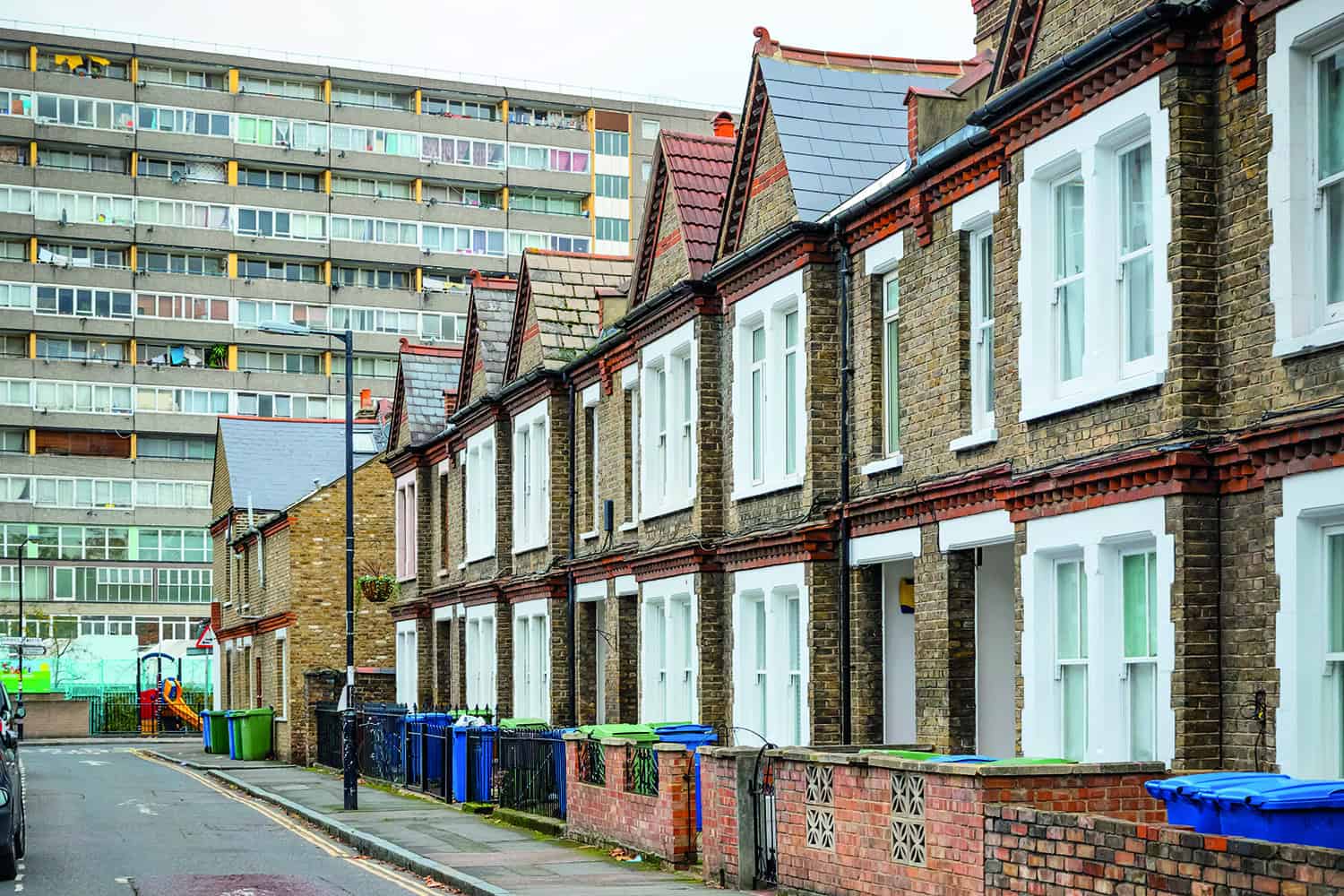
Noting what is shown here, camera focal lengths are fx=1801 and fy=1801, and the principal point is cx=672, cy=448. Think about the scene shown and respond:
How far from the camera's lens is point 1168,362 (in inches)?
531

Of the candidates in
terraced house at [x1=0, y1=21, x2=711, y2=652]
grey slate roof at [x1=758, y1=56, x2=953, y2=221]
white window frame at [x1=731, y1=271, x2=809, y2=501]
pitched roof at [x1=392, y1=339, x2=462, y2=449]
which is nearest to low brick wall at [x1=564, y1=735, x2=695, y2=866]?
white window frame at [x1=731, y1=271, x2=809, y2=501]

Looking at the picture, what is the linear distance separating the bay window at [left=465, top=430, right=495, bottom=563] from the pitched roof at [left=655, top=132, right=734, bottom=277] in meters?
9.43

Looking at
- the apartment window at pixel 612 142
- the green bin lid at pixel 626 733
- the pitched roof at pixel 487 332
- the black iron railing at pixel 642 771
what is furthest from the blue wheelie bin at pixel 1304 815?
the apartment window at pixel 612 142

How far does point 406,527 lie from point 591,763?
2150 cm

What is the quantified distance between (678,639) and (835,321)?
625cm

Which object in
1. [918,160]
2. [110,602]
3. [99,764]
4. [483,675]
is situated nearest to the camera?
[918,160]

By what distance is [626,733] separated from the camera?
68.3 ft

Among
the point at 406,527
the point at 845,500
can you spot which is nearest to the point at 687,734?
the point at 845,500

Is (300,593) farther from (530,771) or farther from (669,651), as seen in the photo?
(669,651)

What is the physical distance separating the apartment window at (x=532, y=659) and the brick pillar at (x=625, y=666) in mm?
3132

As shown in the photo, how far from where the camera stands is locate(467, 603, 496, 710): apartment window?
34.2 meters

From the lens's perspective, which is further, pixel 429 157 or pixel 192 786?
pixel 429 157

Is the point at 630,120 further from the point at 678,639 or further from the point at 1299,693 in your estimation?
the point at 1299,693

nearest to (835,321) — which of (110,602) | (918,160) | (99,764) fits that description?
(918,160)
